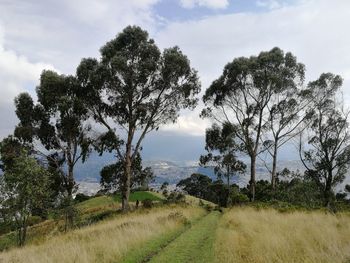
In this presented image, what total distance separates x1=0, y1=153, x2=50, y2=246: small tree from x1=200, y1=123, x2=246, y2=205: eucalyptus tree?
973 inches

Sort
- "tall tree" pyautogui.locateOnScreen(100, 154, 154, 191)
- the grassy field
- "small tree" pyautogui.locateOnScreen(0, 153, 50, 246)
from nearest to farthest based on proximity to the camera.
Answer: the grassy field, "small tree" pyautogui.locateOnScreen(0, 153, 50, 246), "tall tree" pyautogui.locateOnScreen(100, 154, 154, 191)

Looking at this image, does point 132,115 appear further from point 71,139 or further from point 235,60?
point 235,60

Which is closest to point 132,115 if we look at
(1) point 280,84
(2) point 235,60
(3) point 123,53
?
(3) point 123,53

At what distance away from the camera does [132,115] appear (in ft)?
115

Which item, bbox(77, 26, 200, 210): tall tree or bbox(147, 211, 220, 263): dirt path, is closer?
bbox(147, 211, 220, 263): dirt path

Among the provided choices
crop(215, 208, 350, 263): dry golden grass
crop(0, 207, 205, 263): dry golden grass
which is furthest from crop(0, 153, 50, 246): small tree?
crop(215, 208, 350, 263): dry golden grass

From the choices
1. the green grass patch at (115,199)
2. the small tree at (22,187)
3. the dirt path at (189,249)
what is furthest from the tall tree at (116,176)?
the dirt path at (189,249)

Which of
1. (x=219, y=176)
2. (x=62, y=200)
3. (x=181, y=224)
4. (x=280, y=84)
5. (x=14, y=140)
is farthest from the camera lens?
(x=219, y=176)

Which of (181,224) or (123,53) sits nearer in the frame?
(181,224)

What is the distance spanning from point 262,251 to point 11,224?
1910 cm

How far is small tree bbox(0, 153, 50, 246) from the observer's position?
23.5 m

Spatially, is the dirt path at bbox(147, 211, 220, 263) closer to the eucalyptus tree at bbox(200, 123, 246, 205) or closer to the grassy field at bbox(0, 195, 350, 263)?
the grassy field at bbox(0, 195, 350, 263)

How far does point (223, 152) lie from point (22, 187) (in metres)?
36.5

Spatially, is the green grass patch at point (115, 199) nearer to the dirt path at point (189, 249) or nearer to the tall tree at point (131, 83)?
the tall tree at point (131, 83)
